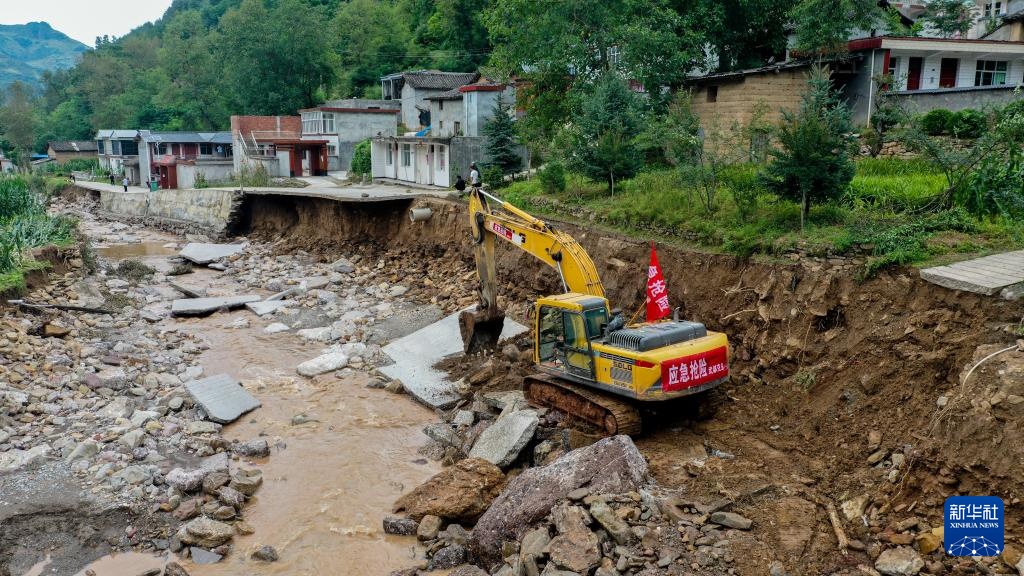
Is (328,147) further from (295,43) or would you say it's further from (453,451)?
(453,451)

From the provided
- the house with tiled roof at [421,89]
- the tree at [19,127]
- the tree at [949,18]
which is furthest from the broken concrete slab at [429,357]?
the tree at [19,127]

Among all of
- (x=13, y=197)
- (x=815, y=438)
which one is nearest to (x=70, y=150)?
(x=13, y=197)

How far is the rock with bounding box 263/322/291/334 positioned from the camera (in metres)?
19.0

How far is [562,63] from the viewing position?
24.2 m

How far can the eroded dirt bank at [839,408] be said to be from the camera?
7469 mm

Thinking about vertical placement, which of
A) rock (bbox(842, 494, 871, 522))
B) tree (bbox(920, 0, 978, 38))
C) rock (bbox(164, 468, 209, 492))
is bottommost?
rock (bbox(164, 468, 209, 492))

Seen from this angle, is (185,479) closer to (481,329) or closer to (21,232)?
(481,329)

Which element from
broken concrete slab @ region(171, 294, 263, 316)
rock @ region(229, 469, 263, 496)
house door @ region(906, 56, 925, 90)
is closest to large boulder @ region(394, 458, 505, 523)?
rock @ region(229, 469, 263, 496)

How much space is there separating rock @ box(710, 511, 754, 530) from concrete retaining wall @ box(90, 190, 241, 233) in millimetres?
30499

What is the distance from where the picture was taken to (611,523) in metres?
7.98

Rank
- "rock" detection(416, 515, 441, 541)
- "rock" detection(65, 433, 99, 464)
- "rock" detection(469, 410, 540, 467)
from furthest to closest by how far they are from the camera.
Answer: "rock" detection(65, 433, 99, 464), "rock" detection(469, 410, 540, 467), "rock" detection(416, 515, 441, 541)

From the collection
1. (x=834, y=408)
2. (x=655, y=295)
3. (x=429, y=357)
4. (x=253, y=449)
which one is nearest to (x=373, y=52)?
A: (x=429, y=357)

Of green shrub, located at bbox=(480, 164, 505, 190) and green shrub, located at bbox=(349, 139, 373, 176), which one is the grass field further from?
green shrub, located at bbox=(349, 139, 373, 176)

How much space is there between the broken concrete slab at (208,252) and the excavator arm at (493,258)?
16780 millimetres
